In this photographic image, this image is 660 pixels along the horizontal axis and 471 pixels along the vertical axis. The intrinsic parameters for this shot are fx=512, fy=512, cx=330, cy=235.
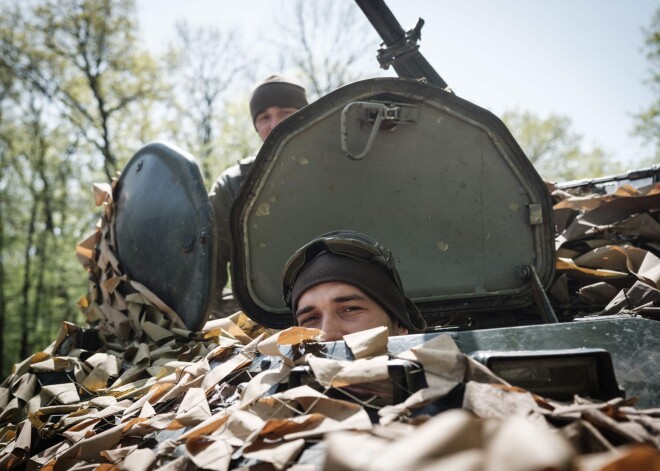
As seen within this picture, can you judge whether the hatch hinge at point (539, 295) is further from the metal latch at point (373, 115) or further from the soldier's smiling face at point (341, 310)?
the metal latch at point (373, 115)

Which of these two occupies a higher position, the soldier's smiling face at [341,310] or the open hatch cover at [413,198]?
the open hatch cover at [413,198]

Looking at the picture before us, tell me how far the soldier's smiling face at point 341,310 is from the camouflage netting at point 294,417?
0.34m

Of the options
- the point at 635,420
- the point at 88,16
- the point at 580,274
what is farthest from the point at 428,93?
the point at 88,16

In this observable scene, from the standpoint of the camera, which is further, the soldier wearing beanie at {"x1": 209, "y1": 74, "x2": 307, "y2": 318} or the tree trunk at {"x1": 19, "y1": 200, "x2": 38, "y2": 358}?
the tree trunk at {"x1": 19, "y1": 200, "x2": 38, "y2": 358}

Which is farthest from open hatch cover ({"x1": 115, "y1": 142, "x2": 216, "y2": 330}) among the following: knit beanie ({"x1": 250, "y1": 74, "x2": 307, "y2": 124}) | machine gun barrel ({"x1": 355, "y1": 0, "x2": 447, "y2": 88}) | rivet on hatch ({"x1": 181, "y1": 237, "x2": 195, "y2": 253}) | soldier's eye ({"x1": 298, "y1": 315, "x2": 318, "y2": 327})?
knit beanie ({"x1": 250, "y1": 74, "x2": 307, "y2": 124})

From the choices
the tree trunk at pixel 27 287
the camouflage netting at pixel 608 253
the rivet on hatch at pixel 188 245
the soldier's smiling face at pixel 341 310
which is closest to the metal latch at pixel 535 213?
the camouflage netting at pixel 608 253

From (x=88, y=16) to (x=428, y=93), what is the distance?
59.7 ft

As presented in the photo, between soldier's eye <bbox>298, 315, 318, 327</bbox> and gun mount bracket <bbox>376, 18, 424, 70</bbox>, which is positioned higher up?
gun mount bracket <bbox>376, 18, 424, 70</bbox>

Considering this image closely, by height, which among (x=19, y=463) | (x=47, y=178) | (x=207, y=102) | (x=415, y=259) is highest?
(x=207, y=102)

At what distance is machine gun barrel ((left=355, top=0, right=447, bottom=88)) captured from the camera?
3102 millimetres

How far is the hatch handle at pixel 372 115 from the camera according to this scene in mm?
2357

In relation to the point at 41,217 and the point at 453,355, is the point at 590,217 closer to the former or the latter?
the point at 453,355

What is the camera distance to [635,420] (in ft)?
2.99

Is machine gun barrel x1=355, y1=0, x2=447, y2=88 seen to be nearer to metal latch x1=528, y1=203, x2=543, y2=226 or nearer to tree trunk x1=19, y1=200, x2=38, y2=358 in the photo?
metal latch x1=528, y1=203, x2=543, y2=226
